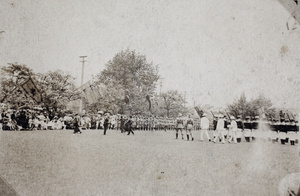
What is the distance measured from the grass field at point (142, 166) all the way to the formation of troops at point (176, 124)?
0.30ft

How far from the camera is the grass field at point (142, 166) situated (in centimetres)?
196

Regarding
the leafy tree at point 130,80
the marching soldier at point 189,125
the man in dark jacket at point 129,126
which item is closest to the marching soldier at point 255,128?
the marching soldier at point 189,125

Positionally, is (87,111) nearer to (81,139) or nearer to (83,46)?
(81,139)

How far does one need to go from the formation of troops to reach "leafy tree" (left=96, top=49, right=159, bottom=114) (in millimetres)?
140

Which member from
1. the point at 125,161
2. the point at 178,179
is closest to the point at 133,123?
the point at 125,161

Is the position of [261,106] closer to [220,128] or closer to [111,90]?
[220,128]

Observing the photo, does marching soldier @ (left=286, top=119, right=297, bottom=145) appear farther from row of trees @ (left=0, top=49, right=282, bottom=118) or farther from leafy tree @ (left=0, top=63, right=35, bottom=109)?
leafy tree @ (left=0, top=63, right=35, bottom=109)

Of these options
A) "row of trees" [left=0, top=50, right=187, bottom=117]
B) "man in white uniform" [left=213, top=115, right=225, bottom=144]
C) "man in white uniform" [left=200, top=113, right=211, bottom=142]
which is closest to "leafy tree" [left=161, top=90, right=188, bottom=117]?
"row of trees" [left=0, top=50, right=187, bottom=117]

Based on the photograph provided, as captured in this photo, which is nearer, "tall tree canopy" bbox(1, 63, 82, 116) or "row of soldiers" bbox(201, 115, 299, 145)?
"row of soldiers" bbox(201, 115, 299, 145)

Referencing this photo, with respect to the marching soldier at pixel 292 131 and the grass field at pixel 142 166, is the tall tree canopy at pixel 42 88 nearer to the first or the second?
the grass field at pixel 142 166

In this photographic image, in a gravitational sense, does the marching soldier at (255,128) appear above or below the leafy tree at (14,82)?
below

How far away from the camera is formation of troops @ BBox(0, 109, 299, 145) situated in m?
2.22

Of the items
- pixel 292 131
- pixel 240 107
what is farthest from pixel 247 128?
pixel 292 131

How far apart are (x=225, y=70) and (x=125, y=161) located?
1.26 metres
